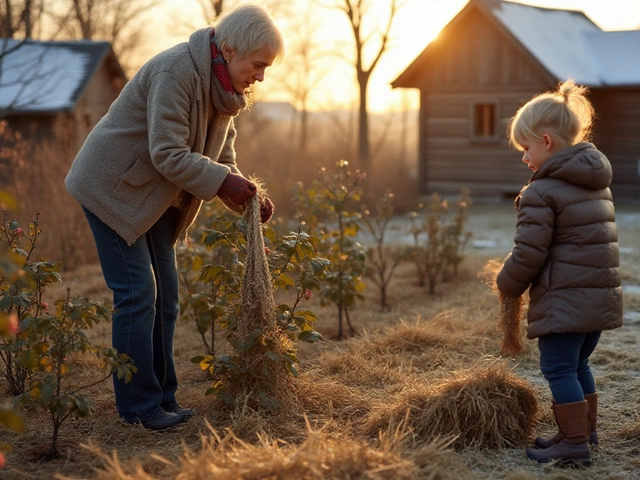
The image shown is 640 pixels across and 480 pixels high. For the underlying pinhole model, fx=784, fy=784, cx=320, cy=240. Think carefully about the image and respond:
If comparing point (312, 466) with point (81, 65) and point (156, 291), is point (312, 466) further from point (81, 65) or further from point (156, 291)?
point (81, 65)

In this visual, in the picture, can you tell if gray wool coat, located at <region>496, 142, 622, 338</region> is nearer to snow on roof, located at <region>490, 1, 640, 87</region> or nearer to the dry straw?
the dry straw

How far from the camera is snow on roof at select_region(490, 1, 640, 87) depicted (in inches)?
603

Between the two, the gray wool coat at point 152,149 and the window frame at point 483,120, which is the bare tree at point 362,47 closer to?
the window frame at point 483,120

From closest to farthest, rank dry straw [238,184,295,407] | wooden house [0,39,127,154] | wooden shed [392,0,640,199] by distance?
dry straw [238,184,295,407] → wooden shed [392,0,640,199] → wooden house [0,39,127,154]

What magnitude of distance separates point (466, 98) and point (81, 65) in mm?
8492

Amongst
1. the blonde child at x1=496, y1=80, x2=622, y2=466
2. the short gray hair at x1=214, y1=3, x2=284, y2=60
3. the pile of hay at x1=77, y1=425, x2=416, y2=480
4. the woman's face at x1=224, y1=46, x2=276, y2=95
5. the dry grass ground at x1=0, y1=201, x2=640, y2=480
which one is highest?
the short gray hair at x1=214, y1=3, x2=284, y2=60

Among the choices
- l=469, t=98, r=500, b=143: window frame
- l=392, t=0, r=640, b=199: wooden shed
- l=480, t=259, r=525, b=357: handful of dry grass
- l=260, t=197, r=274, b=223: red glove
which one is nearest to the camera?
l=480, t=259, r=525, b=357: handful of dry grass

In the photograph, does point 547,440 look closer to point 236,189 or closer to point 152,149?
point 236,189

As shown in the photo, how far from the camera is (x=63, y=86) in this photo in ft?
55.0

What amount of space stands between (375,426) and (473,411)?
1.39 ft

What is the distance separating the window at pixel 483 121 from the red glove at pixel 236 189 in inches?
530

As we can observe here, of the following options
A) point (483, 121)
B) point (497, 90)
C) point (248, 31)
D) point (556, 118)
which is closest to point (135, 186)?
point (248, 31)

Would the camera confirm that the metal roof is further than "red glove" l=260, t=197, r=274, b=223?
Yes

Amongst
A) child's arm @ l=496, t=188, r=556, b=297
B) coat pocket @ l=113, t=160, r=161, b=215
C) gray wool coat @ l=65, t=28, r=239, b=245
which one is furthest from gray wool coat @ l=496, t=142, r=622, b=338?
coat pocket @ l=113, t=160, r=161, b=215
